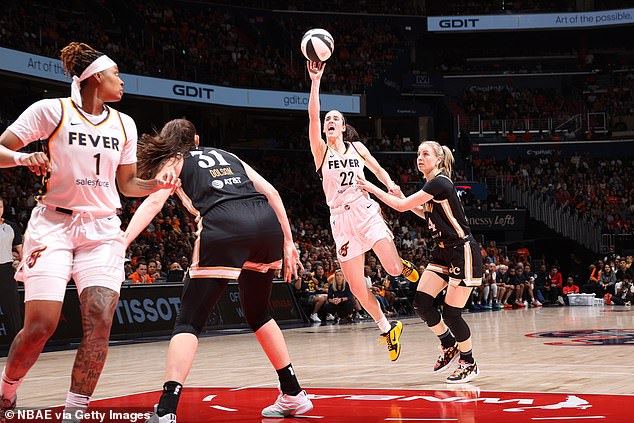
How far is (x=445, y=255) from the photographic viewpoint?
26.0 ft

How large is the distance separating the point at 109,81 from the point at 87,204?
726mm

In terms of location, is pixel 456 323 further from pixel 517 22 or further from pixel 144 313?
pixel 517 22

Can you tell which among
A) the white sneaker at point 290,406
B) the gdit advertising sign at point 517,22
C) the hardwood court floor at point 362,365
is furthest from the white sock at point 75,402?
the gdit advertising sign at point 517,22

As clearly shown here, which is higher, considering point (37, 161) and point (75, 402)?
point (37, 161)

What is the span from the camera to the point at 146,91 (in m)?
27.2

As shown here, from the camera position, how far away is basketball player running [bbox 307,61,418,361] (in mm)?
8594

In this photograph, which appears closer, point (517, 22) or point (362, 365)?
point (362, 365)

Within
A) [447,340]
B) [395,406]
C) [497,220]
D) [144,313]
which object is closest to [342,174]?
[447,340]

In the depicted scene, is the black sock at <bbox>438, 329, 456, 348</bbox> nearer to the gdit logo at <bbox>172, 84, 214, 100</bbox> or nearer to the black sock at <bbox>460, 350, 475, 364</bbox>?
the black sock at <bbox>460, 350, 475, 364</bbox>

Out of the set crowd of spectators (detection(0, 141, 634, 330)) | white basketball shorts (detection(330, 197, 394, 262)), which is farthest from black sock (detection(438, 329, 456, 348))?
crowd of spectators (detection(0, 141, 634, 330))

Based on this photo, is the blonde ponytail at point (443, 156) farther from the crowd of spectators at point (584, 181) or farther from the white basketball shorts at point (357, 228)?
the crowd of spectators at point (584, 181)

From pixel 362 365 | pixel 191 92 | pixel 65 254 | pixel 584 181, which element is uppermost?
pixel 191 92

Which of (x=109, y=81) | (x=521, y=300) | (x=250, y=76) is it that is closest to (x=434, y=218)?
(x=109, y=81)

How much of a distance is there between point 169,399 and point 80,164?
1.42m
